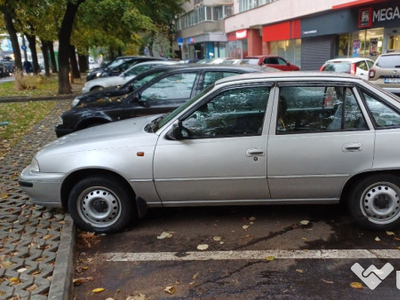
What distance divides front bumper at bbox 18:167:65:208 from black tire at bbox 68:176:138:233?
7.0 inches

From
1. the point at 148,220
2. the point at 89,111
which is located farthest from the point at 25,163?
the point at 148,220

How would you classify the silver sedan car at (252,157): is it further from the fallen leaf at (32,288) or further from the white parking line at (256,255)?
the fallen leaf at (32,288)

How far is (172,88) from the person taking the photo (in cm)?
659

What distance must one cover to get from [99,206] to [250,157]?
1707 millimetres

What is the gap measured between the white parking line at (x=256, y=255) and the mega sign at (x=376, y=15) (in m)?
19.4

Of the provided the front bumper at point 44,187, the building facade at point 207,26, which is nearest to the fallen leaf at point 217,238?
the front bumper at point 44,187

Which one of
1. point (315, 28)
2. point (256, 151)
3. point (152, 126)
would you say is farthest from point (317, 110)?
point (315, 28)

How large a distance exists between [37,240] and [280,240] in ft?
8.23

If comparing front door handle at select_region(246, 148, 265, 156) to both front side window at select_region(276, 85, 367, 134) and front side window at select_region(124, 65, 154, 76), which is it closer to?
front side window at select_region(276, 85, 367, 134)

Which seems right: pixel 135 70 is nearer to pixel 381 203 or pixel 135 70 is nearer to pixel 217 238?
pixel 217 238

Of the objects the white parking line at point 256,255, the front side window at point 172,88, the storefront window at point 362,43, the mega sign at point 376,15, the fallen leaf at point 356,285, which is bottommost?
the fallen leaf at point 356,285

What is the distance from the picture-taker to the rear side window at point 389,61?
10.9 m

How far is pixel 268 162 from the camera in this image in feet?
12.7

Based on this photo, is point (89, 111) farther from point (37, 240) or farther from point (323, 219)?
point (323, 219)
